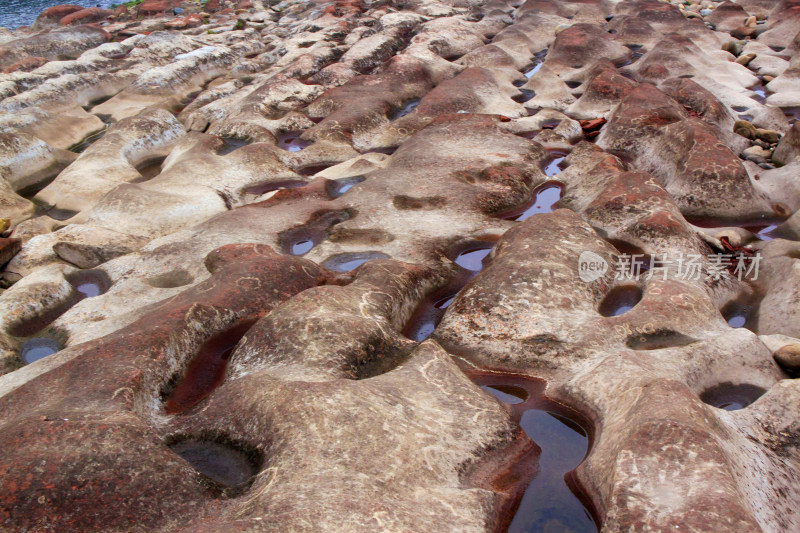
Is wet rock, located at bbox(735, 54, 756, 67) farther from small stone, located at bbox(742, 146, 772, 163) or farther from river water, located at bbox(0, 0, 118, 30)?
river water, located at bbox(0, 0, 118, 30)

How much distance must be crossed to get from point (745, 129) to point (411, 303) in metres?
8.30

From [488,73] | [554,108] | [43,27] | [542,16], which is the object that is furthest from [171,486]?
[43,27]

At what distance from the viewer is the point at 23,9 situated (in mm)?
35344

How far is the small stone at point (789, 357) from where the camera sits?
18.9 feet

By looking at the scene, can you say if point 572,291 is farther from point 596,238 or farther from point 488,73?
point 488,73

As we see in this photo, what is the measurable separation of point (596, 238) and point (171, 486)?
17.7 feet

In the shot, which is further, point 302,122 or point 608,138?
point 302,122

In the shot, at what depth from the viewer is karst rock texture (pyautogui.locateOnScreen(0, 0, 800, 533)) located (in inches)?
164

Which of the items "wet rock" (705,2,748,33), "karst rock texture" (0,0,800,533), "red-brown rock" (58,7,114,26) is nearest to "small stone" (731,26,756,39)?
"wet rock" (705,2,748,33)

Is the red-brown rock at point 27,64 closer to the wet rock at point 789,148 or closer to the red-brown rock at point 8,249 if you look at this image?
the red-brown rock at point 8,249

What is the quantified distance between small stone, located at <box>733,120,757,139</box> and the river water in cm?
3134

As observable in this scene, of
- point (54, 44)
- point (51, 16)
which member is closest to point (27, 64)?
point (54, 44)

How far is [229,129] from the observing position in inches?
551

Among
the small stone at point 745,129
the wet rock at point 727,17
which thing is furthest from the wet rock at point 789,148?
the wet rock at point 727,17
